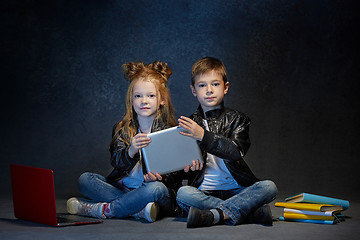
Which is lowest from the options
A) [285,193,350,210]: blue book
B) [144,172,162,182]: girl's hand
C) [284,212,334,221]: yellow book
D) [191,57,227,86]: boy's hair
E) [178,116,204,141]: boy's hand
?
[284,212,334,221]: yellow book

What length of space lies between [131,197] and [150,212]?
0.13 metres

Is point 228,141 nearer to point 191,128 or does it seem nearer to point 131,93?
point 191,128

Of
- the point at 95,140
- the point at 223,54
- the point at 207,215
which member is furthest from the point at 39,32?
the point at 207,215

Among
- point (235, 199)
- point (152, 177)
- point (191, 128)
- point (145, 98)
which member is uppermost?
point (145, 98)

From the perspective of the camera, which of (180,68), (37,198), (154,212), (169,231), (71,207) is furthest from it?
(180,68)

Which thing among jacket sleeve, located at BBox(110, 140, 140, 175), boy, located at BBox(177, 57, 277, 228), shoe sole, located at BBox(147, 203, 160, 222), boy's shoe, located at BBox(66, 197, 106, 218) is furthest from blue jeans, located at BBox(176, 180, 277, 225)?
boy's shoe, located at BBox(66, 197, 106, 218)

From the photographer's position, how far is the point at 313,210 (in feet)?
8.35

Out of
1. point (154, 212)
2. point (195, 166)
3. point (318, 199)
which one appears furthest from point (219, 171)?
point (318, 199)

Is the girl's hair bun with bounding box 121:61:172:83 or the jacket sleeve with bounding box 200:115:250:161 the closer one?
the jacket sleeve with bounding box 200:115:250:161

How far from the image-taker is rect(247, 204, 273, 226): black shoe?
2475 mm

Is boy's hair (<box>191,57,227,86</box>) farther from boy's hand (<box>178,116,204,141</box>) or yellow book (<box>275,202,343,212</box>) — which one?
yellow book (<box>275,202,343,212</box>)

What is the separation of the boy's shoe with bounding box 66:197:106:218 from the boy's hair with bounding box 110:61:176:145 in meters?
0.33

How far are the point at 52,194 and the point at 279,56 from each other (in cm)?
228

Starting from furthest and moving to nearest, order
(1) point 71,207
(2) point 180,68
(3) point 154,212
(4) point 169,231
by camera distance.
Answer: (2) point 180,68
(1) point 71,207
(3) point 154,212
(4) point 169,231
